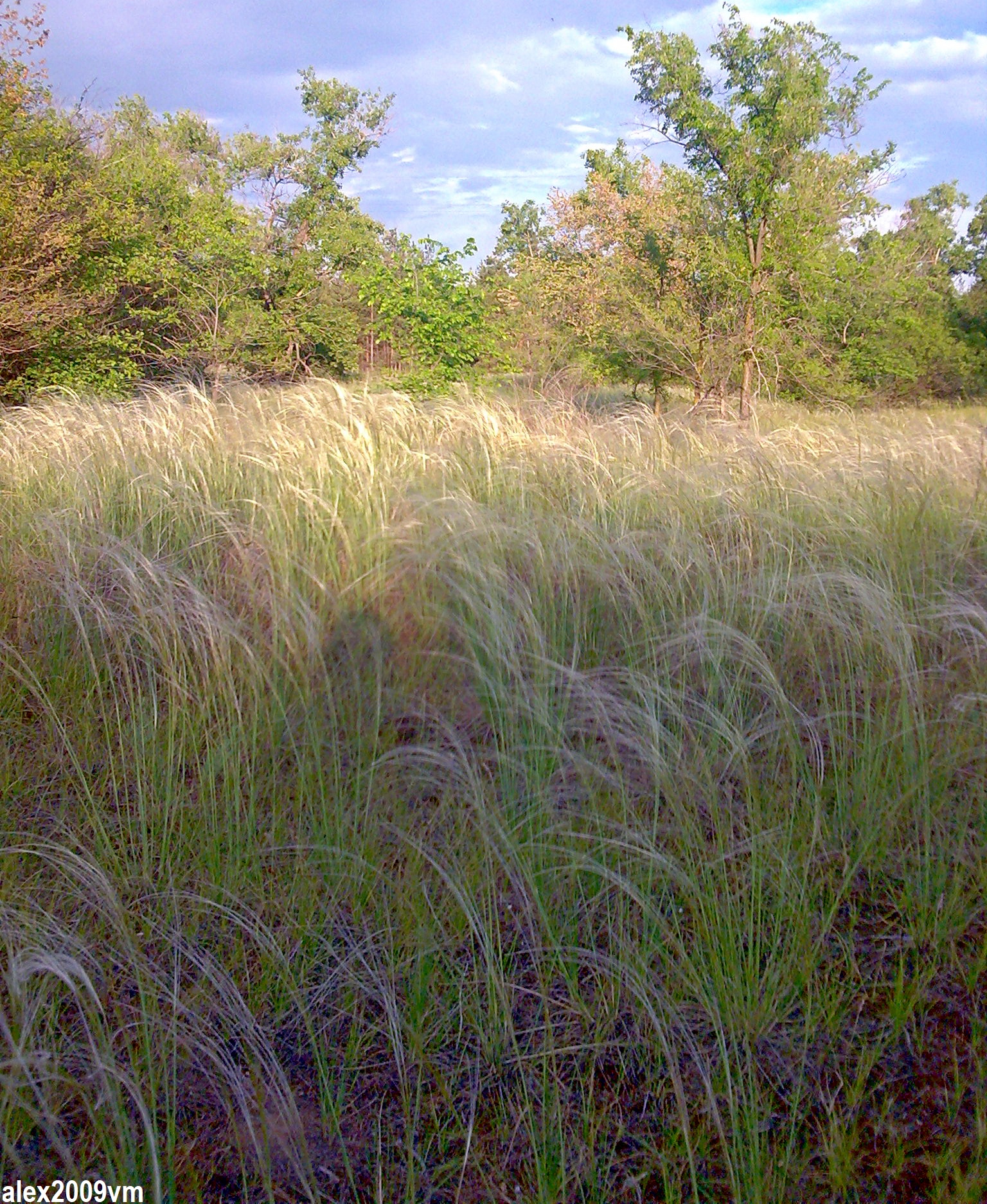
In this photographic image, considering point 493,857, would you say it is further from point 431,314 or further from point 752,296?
point 752,296

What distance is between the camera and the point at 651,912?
1.87 metres

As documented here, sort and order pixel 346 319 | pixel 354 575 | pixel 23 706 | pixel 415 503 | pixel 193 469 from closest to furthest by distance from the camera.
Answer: pixel 23 706
pixel 354 575
pixel 415 503
pixel 193 469
pixel 346 319

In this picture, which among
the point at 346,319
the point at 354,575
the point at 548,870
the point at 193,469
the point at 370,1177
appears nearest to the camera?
the point at 370,1177

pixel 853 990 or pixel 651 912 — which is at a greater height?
pixel 651 912

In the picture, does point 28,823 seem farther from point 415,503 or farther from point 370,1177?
point 415,503

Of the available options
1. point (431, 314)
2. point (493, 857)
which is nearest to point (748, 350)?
point (431, 314)

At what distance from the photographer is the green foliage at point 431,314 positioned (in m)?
9.62

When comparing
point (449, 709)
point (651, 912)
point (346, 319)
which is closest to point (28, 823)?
point (449, 709)

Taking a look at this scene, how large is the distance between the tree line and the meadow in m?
5.64

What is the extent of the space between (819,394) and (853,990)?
1214 centimetres

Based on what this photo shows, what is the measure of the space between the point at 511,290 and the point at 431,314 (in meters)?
6.53

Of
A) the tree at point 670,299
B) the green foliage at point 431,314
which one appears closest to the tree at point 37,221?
the green foliage at point 431,314

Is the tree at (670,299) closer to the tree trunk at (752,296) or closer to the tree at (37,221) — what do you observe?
the tree trunk at (752,296)

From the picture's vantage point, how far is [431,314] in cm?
968
